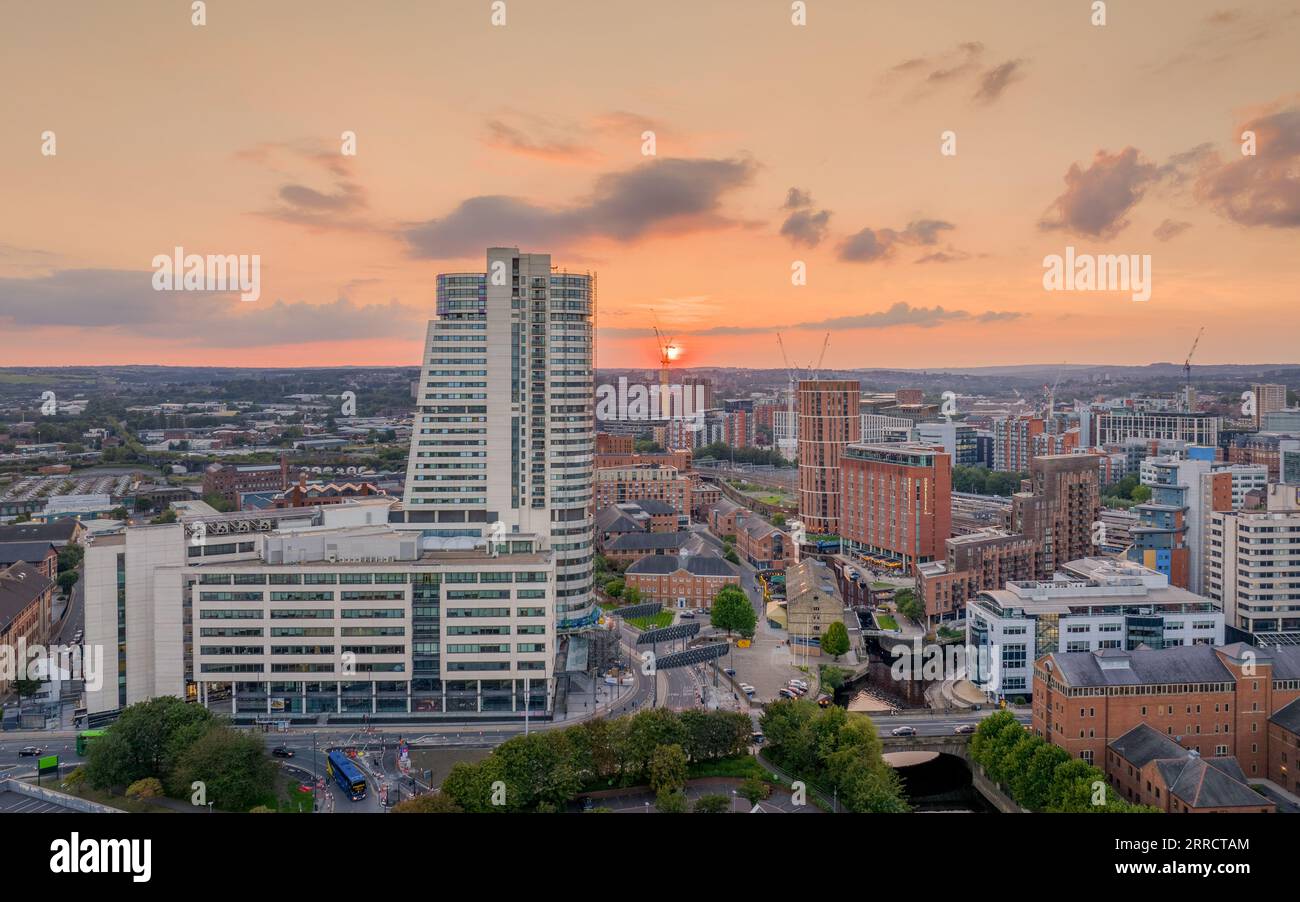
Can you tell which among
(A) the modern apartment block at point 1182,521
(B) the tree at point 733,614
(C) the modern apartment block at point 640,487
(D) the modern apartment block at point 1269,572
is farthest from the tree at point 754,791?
(C) the modern apartment block at point 640,487

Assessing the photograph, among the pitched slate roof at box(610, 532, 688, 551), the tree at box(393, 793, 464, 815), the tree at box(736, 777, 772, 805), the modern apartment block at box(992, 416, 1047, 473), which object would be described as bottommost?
the tree at box(736, 777, 772, 805)

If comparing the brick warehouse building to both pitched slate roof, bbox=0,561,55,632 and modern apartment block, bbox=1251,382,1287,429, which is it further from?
modern apartment block, bbox=1251,382,1287,429

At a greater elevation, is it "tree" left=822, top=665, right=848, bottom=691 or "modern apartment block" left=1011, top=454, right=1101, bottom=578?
"modern apartment block" left=1011, top=454, right=1101, bottom=578

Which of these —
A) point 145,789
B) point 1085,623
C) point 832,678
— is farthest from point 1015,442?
point 145,789

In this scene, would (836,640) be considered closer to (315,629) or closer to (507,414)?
(507,414)

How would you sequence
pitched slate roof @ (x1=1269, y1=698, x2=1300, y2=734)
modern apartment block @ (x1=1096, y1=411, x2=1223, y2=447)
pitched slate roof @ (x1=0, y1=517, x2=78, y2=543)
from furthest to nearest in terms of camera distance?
1. modern apartment block @ (x1=1096, y1=411, x2=1223, y2=447)
2. pitched slate roof @ (x1=0, y1=517, x2=78, y2=543)
3. pitched slate roof @ (x1=1269, y1=698, x2=1300, y2=734)

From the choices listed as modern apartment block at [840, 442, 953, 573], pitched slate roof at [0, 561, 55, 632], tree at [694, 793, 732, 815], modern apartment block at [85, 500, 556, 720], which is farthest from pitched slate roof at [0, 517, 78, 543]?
modern apartment block at [840, 442, 953, 573]

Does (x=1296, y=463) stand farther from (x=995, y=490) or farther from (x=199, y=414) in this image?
(x=199, y=414)
